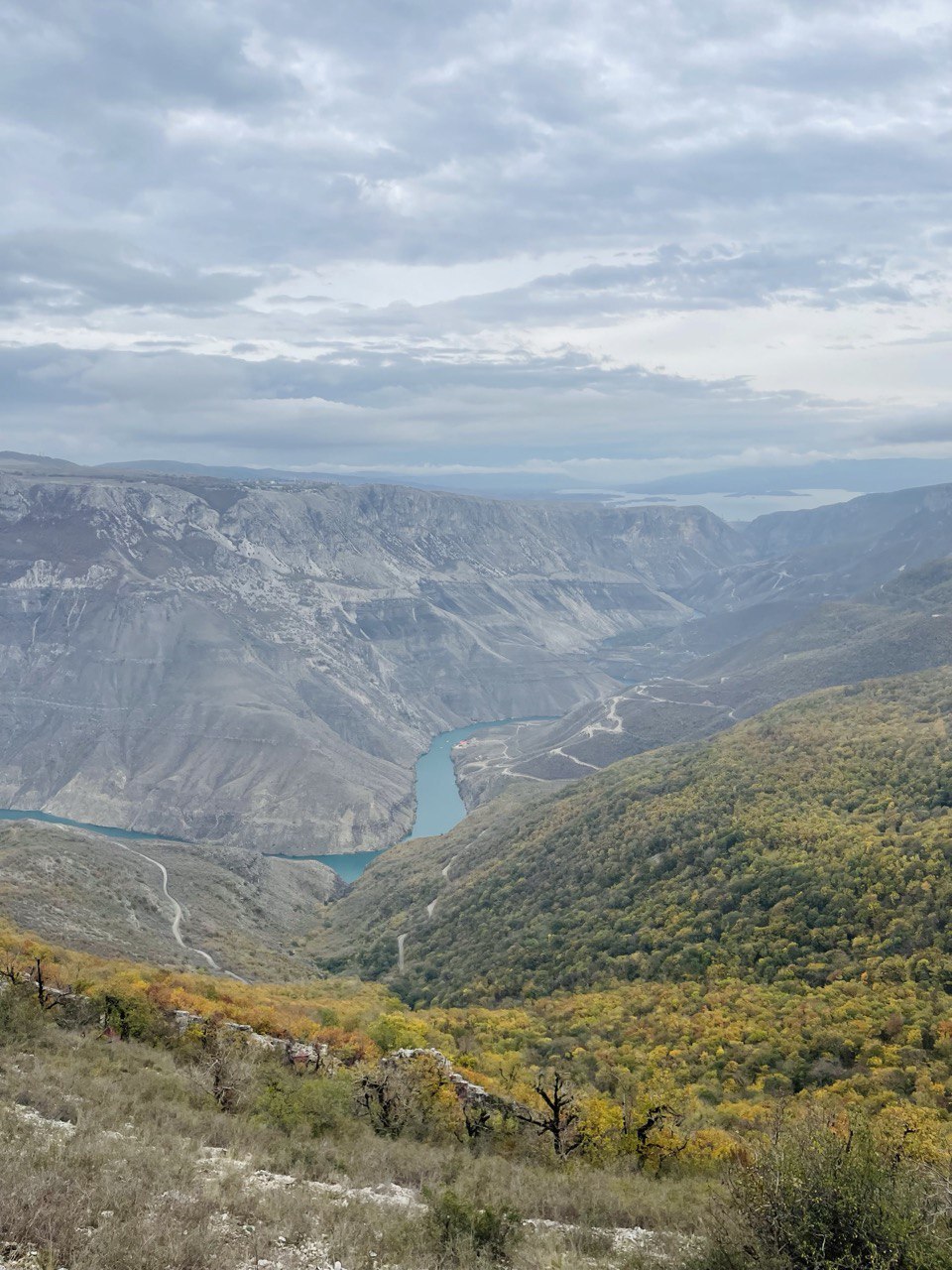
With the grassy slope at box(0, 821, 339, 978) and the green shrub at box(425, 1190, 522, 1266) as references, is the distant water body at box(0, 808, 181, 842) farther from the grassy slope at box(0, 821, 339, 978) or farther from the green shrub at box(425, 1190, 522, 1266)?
the green shrub at box(425, 1190, 522, 1266)

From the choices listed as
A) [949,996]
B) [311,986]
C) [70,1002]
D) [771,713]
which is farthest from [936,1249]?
[771,713]

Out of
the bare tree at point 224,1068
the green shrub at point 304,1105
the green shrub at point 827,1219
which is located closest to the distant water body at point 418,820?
the bare tree at point 224,1068

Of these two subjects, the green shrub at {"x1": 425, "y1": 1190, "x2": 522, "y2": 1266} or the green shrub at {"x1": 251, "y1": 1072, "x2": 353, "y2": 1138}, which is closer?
the green shrub at {"x1": 425, "y1": 1190, "x2": 522, "y2": 1266}

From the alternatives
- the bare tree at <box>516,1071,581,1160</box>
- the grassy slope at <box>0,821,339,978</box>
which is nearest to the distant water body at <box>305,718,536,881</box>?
the grassy slope at <box>0,821,339,978</box>

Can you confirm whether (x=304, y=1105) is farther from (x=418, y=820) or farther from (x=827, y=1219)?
(x=418, y=820)

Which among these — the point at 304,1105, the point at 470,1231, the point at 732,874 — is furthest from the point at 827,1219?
the point at 732,874
